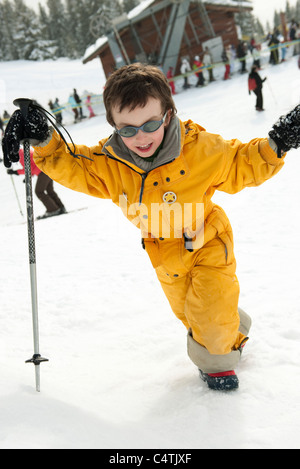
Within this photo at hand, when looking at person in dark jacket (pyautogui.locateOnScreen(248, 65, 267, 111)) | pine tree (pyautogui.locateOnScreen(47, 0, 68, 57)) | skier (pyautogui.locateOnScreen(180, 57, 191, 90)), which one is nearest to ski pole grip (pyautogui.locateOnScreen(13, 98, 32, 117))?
person in dark jacket (pyautogui.locateOnScreen(248, 65, 267, 111))

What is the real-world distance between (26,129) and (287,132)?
4.34ft

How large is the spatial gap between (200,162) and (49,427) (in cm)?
142

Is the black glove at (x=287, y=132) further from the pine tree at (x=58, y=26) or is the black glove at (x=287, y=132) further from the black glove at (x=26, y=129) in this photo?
the pine tree at (x=58, y=26)

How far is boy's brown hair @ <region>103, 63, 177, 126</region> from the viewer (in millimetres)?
1866

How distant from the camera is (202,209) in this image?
2168 mm

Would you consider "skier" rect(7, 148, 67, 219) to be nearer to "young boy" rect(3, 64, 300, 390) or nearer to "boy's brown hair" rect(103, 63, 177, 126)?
"young boy" rect(3, 64, 300, 390)

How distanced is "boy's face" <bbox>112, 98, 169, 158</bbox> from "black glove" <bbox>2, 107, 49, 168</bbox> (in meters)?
0.40

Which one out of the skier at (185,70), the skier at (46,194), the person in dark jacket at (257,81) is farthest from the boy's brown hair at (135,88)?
the skier at (185,70)

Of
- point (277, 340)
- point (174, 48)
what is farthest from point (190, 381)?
point (174, 48)

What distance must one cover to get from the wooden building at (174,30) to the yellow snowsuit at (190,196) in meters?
21.7

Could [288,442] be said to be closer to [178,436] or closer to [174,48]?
[178,436]

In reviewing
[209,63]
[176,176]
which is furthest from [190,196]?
[209,63]

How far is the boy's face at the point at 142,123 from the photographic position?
1896mm

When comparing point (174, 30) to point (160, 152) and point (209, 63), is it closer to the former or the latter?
point (209, 63)
